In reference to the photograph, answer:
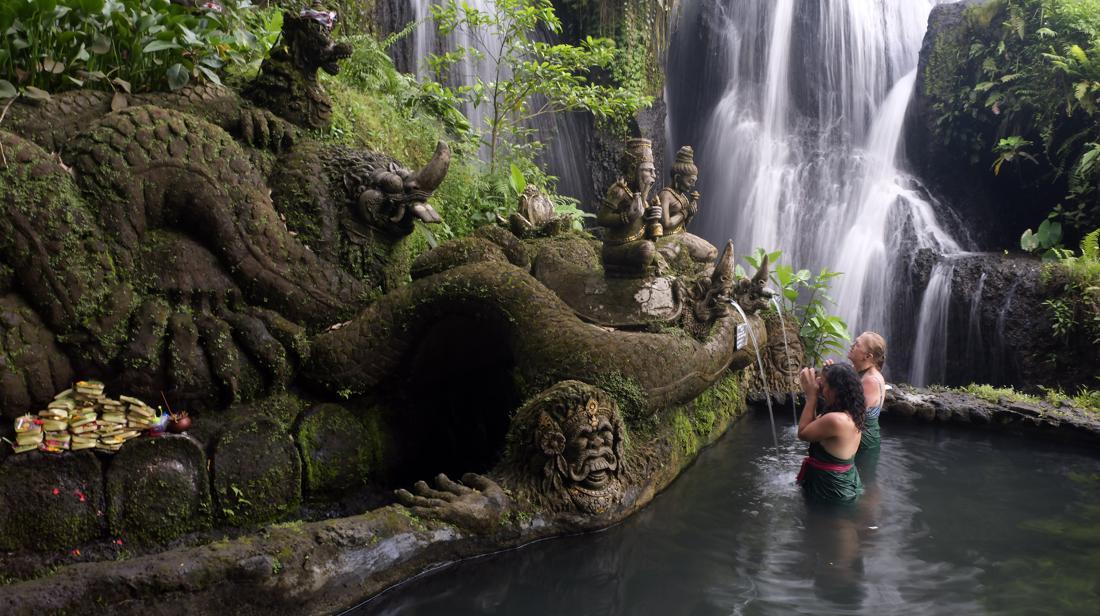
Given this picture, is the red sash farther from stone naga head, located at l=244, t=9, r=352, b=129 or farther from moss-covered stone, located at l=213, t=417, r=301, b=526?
stone naga head, located at l=244, t=9, r=352, b=129

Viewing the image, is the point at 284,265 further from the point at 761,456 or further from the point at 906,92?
the point at 906,92

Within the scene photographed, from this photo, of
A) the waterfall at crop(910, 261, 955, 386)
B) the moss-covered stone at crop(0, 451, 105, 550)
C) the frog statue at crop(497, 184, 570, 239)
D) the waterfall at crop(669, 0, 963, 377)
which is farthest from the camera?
the waterfall at crop(669, 0, 963, 377)

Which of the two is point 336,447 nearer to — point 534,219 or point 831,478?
point 534,219

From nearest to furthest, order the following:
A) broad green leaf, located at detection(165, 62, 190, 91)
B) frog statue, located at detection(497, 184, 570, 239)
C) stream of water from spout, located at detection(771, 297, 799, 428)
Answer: broad green leaf, located at detection(165, 62, 190, 91)
frog statue, located at detection(497, 184, 570, 239)
stream of water from spout, located at detection(771, 297, 799, 428)

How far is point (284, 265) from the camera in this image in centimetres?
465

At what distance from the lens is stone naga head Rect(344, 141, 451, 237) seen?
16.6 feet

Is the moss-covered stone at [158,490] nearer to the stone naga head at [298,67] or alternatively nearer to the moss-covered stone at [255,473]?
the moss-covered stone at [255,473]

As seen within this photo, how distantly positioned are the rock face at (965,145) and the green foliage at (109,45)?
39.9 ft

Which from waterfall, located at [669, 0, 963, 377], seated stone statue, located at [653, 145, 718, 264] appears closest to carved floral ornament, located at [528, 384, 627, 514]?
seated stone statue, located at [653, 145, 718, 264]

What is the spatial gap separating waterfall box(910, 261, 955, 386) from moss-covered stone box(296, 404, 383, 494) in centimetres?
887

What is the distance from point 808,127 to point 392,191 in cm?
1248

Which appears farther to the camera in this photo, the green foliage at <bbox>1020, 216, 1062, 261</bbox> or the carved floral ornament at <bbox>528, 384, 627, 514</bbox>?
the green foliage at <bbox>1020, 216, 1062, 261</bbox>

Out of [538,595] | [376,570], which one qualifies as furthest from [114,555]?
[538,595]

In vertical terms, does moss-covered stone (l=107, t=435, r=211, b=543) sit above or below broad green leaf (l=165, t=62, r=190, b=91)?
below
